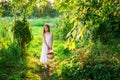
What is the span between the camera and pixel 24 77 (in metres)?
9.20

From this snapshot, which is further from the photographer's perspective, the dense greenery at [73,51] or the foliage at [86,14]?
the dense greenery at [73,51]

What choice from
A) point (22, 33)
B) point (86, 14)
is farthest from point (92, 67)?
point (86, 14)

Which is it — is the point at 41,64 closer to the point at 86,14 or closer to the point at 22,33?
the point at 22,33

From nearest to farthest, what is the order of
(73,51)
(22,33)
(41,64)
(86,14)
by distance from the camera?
(86,14) → (73,51) → (41,64) → (22,33)

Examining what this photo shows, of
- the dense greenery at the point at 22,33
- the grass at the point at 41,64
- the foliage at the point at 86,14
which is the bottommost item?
the grass at the point at 41,64

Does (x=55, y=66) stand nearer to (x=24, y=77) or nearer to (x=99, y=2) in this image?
(x=24, y=77)

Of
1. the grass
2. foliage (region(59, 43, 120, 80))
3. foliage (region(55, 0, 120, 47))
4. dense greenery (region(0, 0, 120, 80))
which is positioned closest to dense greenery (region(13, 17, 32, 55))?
dense greenery (region(0, 0, 120, 80))

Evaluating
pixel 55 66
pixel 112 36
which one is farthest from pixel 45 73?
pixel 112 36

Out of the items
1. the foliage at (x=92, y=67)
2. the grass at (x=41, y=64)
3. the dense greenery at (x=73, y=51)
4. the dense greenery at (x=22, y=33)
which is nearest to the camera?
the dense greenery at (x=73, y=51)

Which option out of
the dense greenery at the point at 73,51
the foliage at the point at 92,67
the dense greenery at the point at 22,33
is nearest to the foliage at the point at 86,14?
the dense greenery at the point at 73,51

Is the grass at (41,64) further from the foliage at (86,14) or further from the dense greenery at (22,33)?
the foliage at (86,14)

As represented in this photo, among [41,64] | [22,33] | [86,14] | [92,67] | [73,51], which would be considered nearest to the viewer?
[86,14]

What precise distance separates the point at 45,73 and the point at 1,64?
136 cm

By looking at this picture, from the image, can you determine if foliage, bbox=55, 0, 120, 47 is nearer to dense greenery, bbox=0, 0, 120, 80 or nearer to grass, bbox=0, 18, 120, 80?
dense greenery, bbox=0, 0, 120, 80
